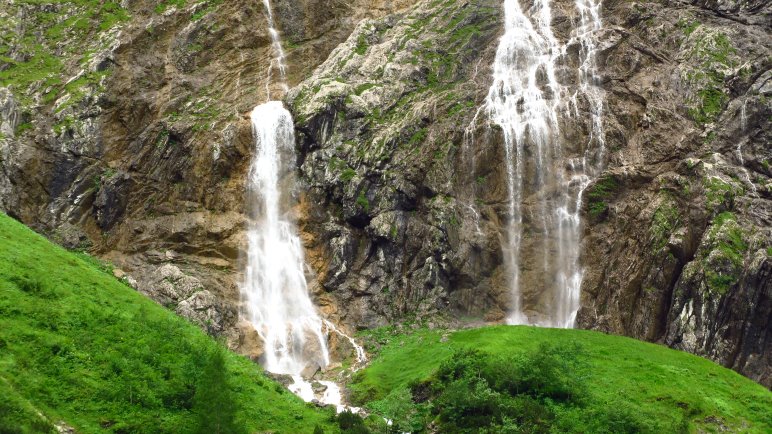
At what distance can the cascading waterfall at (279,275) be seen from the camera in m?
51.6

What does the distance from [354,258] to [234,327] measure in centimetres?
1274

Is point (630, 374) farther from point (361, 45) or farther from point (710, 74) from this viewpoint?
point (361, 45)

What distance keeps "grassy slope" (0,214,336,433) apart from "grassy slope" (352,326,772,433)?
34.4 feet

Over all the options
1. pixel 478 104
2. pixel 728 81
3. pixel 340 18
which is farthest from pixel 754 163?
pixel 340 18

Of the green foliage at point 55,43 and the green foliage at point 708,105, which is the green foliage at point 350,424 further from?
the green foliage at point 55,43

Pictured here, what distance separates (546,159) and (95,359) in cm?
4320

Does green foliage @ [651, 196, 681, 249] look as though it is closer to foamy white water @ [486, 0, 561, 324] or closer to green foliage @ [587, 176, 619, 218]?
green foliage @ [587, 176, 619, 218]

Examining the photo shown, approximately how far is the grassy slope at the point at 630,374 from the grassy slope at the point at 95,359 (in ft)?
34.4

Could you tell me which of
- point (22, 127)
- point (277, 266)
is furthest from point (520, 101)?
point (22, 127)

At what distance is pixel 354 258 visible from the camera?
59281mm

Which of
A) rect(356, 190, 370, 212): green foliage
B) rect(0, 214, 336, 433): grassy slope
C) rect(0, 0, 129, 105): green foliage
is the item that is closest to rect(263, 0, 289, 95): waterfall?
rect(0, 0, 129, 105): green foliage

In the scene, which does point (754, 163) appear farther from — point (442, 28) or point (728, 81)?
point (442, 28)

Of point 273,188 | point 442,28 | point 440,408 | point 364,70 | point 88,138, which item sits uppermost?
point 442,28

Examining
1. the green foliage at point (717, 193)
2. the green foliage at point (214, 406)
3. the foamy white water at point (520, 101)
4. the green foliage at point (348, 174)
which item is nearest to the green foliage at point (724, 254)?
the green foliage at point (717, 193)
